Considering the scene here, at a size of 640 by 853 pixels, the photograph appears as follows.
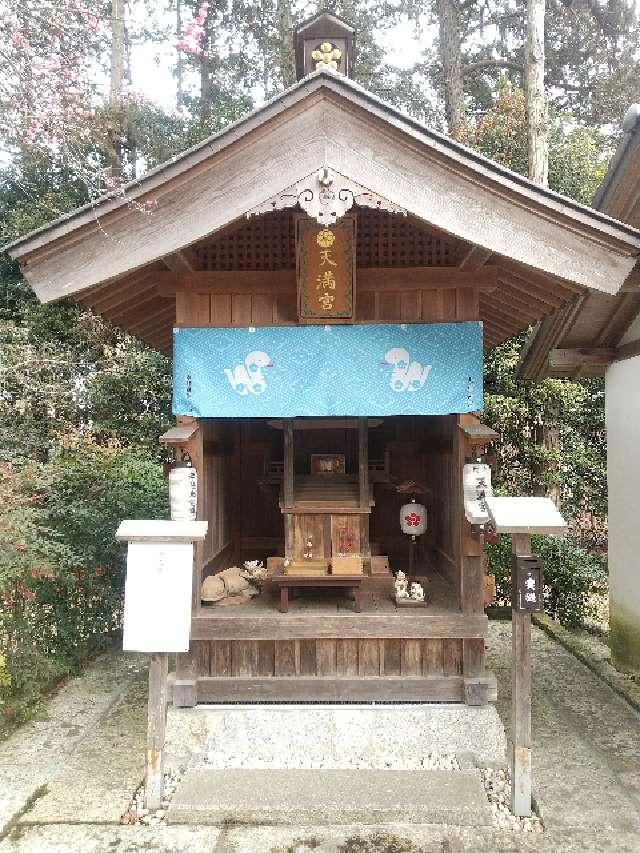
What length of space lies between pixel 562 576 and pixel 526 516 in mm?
5770

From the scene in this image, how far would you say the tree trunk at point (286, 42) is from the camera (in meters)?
16.9

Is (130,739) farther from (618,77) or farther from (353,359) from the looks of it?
(618,77)

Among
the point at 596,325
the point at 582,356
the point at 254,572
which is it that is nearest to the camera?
the point at 254,572

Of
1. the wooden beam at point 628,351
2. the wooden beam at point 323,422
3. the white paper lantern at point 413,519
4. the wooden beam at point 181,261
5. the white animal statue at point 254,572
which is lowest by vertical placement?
the white animal statue at point 254,572

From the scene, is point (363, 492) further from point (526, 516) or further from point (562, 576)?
point (562, 576)

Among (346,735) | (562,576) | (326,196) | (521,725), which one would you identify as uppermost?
(326,196)

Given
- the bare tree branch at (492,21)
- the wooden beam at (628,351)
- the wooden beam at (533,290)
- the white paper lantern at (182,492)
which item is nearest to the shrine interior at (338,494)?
the white paper lantern at (182,492)

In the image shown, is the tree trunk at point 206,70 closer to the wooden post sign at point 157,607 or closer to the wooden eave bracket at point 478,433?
the wooden eave bracket at point 478,433

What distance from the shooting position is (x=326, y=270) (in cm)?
530

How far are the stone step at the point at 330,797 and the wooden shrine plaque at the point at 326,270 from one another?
356 centimetres

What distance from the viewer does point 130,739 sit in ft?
17.8

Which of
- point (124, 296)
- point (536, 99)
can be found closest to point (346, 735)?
point (124, 296)

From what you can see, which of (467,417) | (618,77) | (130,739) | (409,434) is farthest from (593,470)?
(618,77)

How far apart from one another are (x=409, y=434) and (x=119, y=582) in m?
4.11
